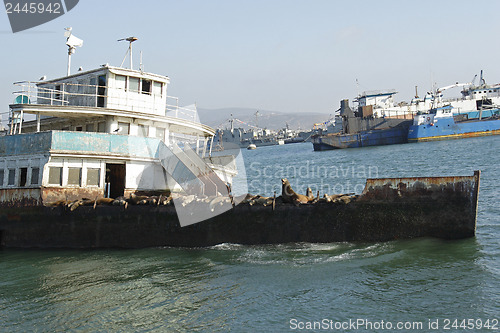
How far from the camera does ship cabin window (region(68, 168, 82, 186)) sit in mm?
15203

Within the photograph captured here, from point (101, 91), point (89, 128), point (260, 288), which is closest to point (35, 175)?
point (89, 128)

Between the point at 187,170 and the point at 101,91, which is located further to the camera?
the point at 101,91

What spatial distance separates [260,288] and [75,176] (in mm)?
8796

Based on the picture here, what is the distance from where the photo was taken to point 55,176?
15.0 metres

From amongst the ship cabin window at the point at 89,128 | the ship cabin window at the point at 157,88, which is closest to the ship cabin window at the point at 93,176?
the ship cabin window at the point at 89,128

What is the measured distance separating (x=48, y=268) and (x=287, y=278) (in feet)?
24.1

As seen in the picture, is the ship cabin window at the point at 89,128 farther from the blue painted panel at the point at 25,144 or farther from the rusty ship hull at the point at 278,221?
the rusty ship hull at the point at 278,221

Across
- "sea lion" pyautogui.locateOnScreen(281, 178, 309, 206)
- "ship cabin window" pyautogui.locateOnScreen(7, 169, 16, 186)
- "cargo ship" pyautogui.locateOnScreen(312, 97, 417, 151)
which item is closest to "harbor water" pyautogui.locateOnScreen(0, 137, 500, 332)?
"sea lion" pyautogui.locateOnScreen(281, 178, 309, 206)

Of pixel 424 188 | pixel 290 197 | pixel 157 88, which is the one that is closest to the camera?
pixel 424 188

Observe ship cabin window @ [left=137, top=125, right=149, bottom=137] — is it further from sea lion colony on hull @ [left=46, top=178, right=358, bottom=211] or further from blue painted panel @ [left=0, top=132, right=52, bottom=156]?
blue painted panel @ [left=0, top=132, right=52, bottom=156]

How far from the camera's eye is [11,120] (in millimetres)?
17062

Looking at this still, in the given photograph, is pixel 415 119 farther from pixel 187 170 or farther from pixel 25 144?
pixel 25 144

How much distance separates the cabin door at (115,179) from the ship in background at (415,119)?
222 ft

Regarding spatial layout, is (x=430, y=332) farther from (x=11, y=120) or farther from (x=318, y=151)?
(x=318, y=151)
